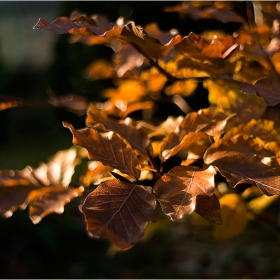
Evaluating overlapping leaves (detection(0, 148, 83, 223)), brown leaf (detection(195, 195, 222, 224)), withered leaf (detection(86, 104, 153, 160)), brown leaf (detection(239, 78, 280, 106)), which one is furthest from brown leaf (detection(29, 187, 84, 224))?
brown leaf (detection(239, 78, 280, 106))

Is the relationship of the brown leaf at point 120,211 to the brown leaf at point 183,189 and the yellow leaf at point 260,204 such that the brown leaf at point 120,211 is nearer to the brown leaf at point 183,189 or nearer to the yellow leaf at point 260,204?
the brown leaf at point 183,189

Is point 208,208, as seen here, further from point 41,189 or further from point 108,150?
point 41,189

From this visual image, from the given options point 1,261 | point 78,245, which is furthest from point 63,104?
point 78,245

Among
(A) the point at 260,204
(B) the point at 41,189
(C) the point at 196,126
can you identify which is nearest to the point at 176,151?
(C) the point at 196,126

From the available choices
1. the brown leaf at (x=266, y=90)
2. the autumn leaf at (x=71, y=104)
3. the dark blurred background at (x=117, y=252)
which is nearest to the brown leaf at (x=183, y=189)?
the brown leaf at (x=266, y=90)

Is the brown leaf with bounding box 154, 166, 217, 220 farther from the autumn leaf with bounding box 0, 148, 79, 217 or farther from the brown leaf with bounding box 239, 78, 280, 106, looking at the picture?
the autumn leaf with bounding box 0, 148, 79, 217

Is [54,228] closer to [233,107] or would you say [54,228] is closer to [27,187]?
[27,187]
